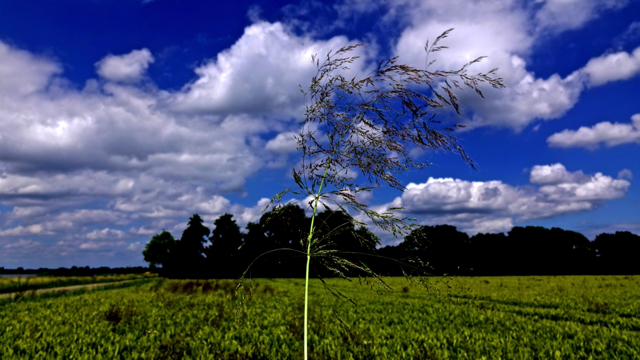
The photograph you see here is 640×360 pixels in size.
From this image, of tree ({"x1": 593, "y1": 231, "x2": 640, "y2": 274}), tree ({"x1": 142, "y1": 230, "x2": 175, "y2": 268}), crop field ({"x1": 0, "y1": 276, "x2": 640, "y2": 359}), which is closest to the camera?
crop field ({"x1": 0, "y1": 276, "x2": 640, "y2": 359})

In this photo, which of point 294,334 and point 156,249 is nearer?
point 294,334

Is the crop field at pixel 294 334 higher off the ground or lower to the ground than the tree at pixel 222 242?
lower

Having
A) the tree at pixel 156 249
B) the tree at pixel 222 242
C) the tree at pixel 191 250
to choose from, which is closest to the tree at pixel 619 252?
the tree at pixel 222 242

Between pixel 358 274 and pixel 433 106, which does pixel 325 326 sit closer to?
pixel 358 274

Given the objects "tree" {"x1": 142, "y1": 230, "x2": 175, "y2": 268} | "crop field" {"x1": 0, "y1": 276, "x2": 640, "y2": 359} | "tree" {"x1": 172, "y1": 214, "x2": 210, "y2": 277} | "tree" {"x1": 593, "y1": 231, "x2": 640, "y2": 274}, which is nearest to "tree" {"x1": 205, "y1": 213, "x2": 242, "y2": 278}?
"tree" {"x1": 172, "y1": 214, "x2": 210, "y2": 277}

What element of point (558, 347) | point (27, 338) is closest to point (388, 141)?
point (558, 347)

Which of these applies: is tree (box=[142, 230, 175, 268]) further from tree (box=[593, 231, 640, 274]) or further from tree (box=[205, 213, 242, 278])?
tree (box=[593, 231, 640, 274])

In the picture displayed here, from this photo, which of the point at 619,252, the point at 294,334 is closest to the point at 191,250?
the point at 294,334

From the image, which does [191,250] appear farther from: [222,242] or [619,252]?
[619,252]

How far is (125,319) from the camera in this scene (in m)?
9.44

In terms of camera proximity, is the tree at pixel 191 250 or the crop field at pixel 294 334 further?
the tree at pixel 191 250

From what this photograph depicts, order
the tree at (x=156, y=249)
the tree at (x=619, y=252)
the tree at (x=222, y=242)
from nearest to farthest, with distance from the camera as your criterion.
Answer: the tree at (x=222, y=242), the tree at (x=619, y=252), the tree at (x=156, y=249)

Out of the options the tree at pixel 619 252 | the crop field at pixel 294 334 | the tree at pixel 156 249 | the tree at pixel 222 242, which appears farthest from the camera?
the tree at pixel 156 249

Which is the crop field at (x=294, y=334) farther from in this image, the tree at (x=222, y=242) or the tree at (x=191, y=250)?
the tree at (x=191, y=250)
